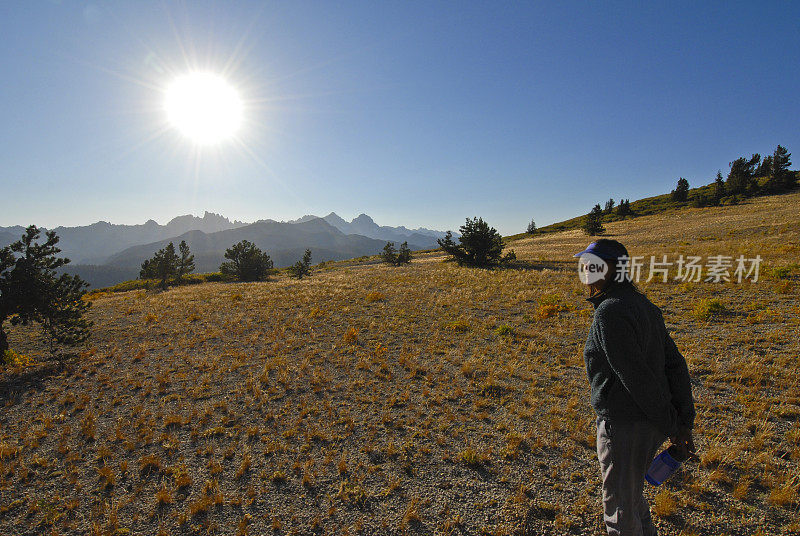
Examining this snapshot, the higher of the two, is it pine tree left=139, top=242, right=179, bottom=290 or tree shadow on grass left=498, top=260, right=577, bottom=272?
pine tree left=139, top=242, right=179, bottom=290

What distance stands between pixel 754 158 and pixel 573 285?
8112cm

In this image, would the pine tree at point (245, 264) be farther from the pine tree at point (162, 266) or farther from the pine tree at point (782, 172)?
the pine tree at point (782, 172)

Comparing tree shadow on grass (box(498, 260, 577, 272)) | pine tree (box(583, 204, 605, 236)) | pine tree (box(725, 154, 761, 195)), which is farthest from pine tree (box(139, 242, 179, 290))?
pine tree (box(725, 154, 761, 195))

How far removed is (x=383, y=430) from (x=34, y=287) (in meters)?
13.5

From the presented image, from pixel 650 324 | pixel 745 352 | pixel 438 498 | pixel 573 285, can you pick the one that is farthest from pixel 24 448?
pixel 573 285

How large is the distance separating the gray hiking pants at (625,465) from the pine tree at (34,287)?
1544cm

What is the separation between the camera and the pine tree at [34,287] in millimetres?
10422

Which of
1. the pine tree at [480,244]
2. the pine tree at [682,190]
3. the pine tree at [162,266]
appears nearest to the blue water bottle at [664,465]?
the pine tree at [480,244]

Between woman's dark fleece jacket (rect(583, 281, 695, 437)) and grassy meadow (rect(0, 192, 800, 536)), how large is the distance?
2.32m

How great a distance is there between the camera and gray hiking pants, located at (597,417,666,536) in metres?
2.90

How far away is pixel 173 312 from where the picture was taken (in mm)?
18391

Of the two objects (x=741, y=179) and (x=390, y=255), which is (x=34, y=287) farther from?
(x=741, y=179)

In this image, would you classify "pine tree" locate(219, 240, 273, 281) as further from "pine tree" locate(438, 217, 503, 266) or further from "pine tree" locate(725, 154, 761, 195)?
"pine tree" locate(725, 154, 761, 195)

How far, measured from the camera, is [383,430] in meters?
6.42
